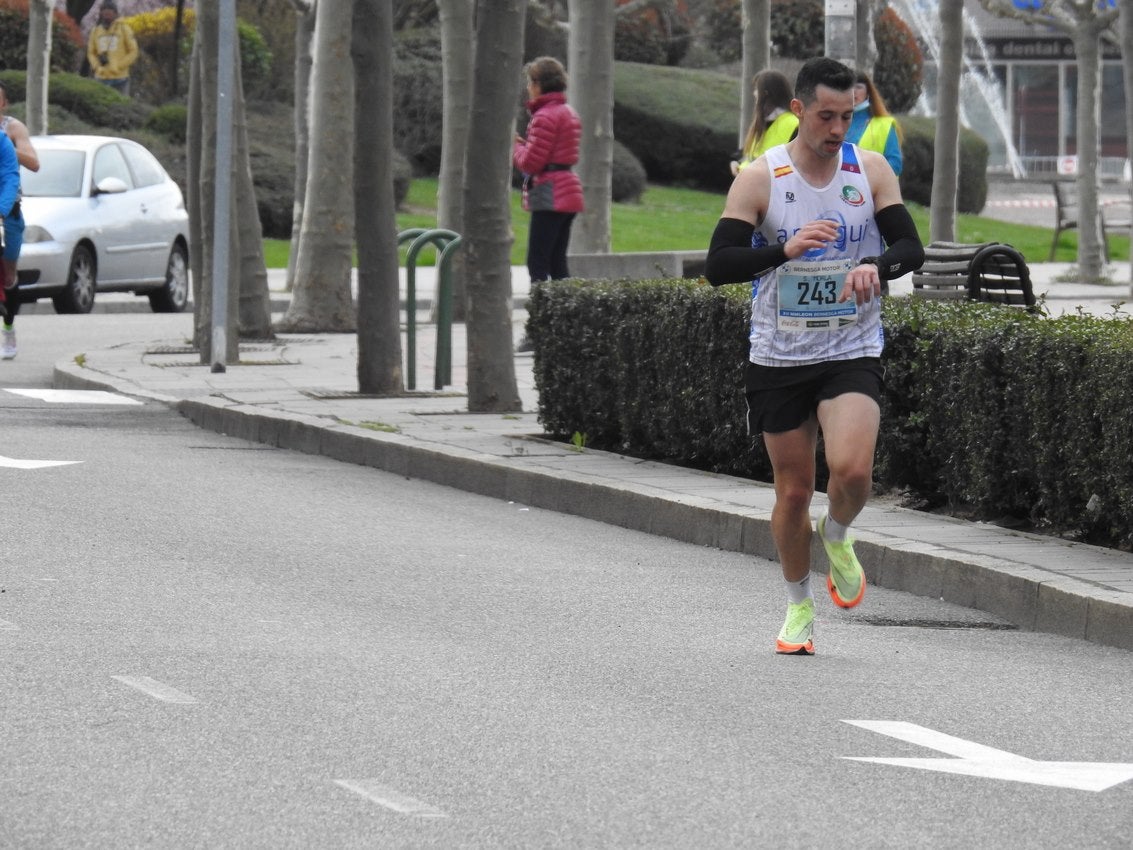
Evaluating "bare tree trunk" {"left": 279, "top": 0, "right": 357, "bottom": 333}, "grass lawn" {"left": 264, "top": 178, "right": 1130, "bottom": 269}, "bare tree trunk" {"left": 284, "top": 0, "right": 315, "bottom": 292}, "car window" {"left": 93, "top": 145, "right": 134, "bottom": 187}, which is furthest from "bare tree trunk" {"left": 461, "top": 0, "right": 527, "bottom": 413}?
"grass lawn" {"left": 264, "top": 178, "right": 1130, "bottom": 269}

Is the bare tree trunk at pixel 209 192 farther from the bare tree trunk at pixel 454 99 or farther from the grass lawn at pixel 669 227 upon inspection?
the grass lawn at pixel 669 227

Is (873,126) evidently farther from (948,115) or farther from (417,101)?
(417,101)

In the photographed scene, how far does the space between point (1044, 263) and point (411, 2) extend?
18547 mm

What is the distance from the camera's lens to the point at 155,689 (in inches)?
246

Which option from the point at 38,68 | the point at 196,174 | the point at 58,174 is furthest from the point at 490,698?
the point at 38,68

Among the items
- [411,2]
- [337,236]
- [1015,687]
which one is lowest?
[1015,687]

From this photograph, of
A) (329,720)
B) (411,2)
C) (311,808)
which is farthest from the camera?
(411,2)

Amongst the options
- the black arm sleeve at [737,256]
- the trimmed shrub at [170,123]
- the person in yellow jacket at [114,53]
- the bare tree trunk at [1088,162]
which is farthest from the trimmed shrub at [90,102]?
the black arm sleeve at [737,256]

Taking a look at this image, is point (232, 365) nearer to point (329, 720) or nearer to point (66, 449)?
point (66, 449)

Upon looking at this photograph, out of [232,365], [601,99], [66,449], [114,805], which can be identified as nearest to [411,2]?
[601,99]

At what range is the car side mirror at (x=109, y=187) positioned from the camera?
2180 centimetres

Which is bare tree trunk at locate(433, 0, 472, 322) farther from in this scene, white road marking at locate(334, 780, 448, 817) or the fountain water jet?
the fountain water jet

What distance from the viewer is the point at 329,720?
19.4 ft

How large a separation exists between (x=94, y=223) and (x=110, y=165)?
0.97m
